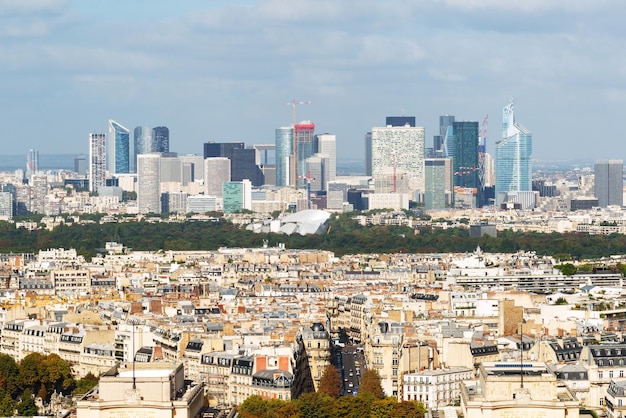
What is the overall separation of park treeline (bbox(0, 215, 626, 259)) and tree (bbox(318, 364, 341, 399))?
188 feet

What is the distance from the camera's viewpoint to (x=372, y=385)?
44.9 metres

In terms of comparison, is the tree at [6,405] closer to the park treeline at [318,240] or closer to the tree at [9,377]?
the tree at [9,377]

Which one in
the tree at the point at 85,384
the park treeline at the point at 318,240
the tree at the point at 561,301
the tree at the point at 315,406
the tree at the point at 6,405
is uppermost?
the tree at the point at 561,301

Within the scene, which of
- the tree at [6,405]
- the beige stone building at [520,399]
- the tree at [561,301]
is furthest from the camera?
the tree at [561,301]

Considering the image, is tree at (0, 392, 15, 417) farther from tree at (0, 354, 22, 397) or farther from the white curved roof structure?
the white curved roof structure

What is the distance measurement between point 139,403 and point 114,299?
38.9 metres

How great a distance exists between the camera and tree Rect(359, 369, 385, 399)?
4434 centimetres

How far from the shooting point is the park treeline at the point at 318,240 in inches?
4483

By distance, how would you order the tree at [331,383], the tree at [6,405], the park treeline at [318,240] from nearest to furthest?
1. the tree at [6,405]
2. the tree at [331,383]
3. the park treeline at [318,240]

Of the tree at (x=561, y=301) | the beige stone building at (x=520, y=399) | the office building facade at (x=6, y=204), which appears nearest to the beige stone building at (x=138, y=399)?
the beige stone building at (x=520, y=399)

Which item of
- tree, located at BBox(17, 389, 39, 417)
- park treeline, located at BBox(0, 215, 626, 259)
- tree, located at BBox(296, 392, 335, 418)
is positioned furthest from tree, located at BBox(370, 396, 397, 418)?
park treeline, located at BBox(0, 215, 626, 259)

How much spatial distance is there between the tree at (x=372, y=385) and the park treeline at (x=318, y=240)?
58.1 metres

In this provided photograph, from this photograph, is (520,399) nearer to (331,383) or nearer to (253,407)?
(253,407)

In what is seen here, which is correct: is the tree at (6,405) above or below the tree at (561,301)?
below
